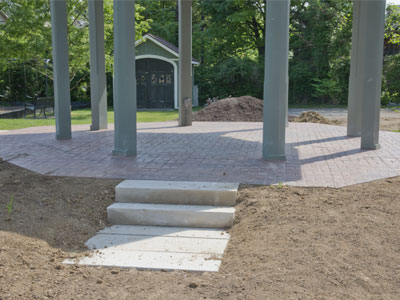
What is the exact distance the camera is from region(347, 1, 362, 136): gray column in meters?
10.6

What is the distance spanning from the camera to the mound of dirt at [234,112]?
16.4m

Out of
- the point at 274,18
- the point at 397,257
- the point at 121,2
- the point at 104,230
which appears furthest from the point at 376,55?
the point at 104,230

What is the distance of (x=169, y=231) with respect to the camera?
16.8 feet

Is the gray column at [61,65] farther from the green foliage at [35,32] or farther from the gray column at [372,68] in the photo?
the green foliage at [35,32]

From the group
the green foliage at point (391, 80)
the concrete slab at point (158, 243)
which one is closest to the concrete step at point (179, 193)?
the concrete slab at point (158, 243)

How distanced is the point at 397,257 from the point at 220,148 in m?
5.53

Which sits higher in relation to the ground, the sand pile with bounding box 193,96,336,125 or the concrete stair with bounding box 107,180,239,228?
the sand pile with bounding box 193,96,336,125

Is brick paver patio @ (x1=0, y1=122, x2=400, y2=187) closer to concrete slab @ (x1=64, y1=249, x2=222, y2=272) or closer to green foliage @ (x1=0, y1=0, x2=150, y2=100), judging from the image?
concrete slab @ (x1=64, y1=249, x2=222, y2=272)

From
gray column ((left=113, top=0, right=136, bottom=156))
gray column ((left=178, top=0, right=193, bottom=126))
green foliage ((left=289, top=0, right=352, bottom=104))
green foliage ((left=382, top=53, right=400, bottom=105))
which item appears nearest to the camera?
gray column ((left=113, top=0, right=136, bottom=156))

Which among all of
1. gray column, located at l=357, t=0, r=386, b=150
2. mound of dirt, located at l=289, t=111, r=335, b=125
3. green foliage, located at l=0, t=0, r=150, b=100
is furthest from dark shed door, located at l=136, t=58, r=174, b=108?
gray column, located at l=357, t=0, r=386, b=150

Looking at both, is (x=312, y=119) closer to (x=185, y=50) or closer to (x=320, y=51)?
(x=185, y=50)

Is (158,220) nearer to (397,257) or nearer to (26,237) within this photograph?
(26,237)

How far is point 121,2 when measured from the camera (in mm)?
7777

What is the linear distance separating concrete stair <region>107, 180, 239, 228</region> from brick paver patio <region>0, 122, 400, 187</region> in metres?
0.57
